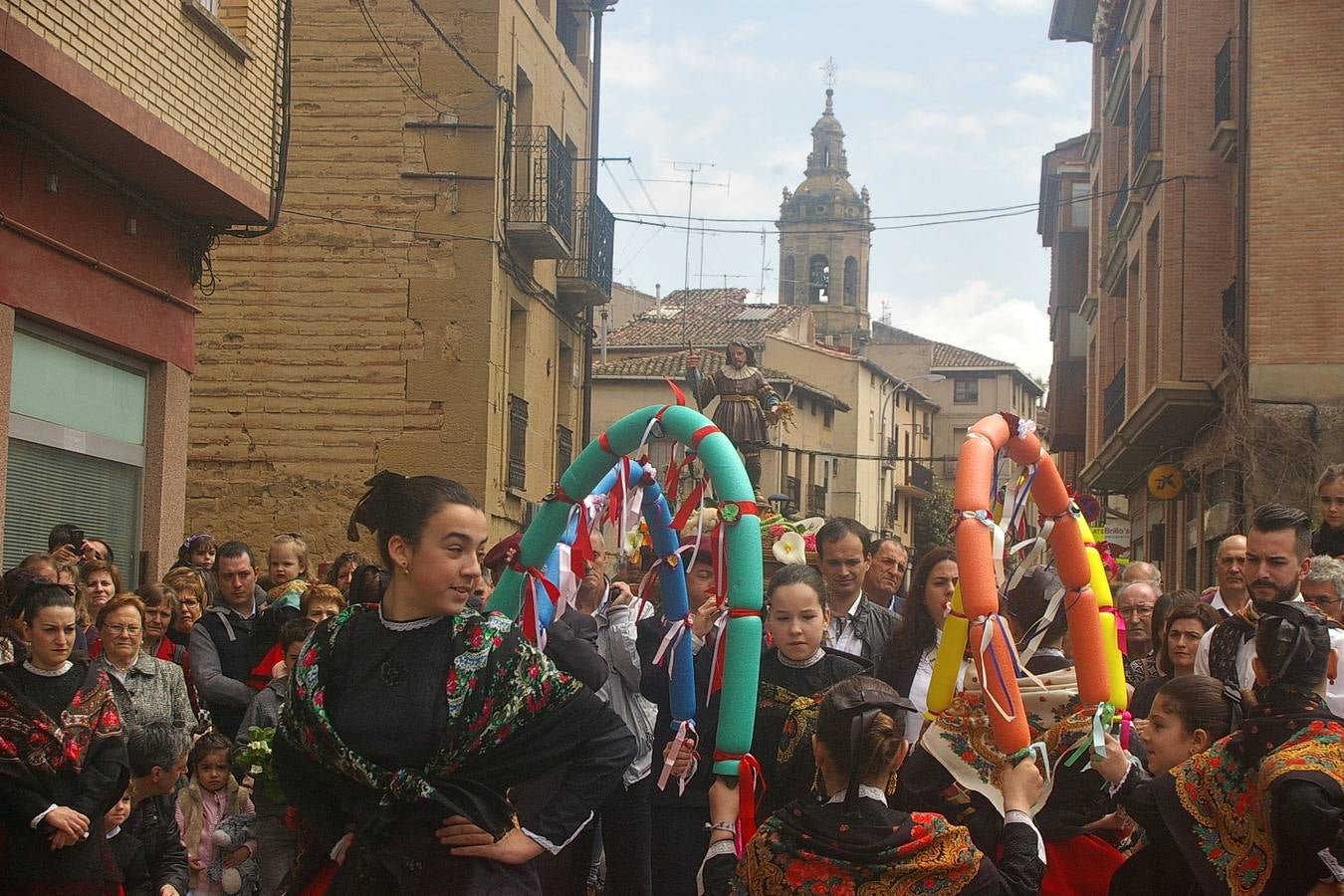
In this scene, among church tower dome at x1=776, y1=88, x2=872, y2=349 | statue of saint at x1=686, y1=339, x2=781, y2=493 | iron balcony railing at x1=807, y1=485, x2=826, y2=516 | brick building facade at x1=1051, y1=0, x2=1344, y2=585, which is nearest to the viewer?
statue of saint at x1=686, y1=339, x2=781, y2=493

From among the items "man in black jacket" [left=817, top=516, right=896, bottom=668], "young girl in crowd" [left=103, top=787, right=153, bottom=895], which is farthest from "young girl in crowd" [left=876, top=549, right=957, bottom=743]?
"young girl in crowd" [left=103, top=787, right=153, bottom=895]

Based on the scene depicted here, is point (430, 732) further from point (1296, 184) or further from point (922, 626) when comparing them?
point (1296, 184)

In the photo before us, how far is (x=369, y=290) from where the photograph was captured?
21469mm

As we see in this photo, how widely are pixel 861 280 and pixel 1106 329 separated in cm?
7121

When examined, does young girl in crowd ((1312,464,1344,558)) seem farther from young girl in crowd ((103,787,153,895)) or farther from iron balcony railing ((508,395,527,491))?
iron balcony railing ((508,395,527,491))

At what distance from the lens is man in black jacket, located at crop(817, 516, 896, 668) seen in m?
7.82

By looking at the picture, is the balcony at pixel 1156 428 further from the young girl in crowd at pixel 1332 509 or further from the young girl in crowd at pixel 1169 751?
the young girl in crowd at pixel 1169 751

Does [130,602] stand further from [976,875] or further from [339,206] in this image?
[339,206]

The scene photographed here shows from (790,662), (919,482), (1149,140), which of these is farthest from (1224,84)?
(919,482)

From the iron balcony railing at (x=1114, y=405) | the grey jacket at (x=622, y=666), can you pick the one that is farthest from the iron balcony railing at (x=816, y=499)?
the grey jacket at (x=622, y=666)

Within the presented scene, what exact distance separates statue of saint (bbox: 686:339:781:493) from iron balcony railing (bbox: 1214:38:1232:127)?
10293 mm

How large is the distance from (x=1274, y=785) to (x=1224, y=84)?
20.2 metres

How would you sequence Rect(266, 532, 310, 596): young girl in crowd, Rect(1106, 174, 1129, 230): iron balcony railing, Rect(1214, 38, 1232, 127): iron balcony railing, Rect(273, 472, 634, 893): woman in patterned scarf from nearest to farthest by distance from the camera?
Rect(273, 472, 634, 893): woman in patterned scarf
Rect(266, 532, 310, 596): young girl in crowd
Rect(1214, 38, 1232, 127): iron balcony railing
Rect(1106, 174, 1129, 230): iron balcony railing

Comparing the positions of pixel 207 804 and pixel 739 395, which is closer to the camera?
pixel 207 804
